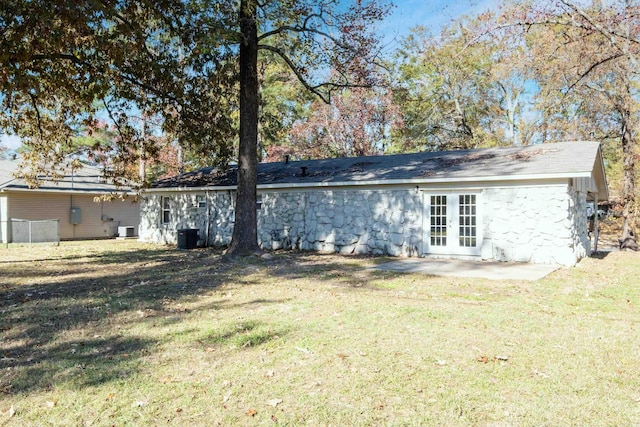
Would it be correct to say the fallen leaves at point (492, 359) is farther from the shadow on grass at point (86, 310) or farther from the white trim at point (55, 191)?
the white trim at point (55, 191)

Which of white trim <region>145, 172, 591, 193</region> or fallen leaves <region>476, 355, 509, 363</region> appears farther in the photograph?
white trim <region>145, 172, 591, 193</region>

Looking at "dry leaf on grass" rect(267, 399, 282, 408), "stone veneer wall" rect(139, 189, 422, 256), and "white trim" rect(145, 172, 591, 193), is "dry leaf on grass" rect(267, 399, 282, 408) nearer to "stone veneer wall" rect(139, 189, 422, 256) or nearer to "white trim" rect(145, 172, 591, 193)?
"white trim" rect(145, 172, 591, 193)

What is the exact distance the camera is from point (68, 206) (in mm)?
21406

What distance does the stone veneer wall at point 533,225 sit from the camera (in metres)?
11.3

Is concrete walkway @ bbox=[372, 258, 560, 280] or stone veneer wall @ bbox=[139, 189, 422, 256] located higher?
stone veneer wall @ bbox=[139, 189, 422, 256]

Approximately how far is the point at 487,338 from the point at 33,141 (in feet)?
47.3

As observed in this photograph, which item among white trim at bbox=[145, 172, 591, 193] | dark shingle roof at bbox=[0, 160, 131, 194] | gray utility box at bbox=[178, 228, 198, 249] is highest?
dark shingle roof at bbox=[0, 160, 131, 194]

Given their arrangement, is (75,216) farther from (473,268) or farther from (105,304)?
(473,268)

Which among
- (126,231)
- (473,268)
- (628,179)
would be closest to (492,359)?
(473,268)

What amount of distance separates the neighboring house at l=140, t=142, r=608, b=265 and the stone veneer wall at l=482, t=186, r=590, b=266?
0.02 metres

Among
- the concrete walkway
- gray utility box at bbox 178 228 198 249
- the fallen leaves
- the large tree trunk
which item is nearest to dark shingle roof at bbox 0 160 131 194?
gray utility box at bbox 178 228 198 249

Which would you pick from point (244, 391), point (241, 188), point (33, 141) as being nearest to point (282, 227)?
point (241, 188)

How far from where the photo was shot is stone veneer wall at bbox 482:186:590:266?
11281 millimetres

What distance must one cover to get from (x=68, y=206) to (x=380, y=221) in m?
16.1
